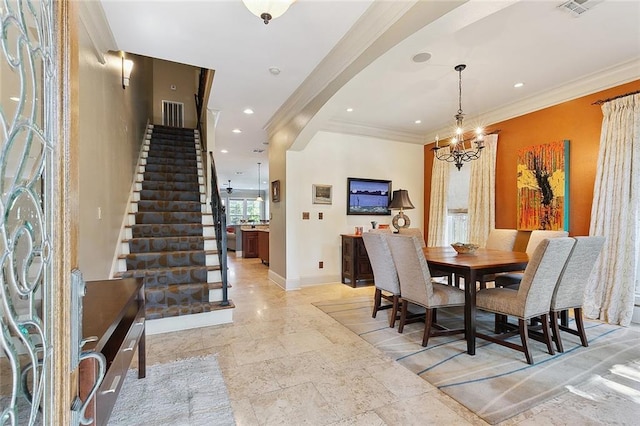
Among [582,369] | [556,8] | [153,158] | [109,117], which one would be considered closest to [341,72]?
[556,8]

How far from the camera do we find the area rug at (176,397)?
1752 mm

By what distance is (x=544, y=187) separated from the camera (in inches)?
157

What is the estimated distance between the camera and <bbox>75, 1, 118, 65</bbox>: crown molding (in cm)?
225

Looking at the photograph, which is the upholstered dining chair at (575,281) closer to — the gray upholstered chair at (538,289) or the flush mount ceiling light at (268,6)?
the gray upholstered chair at (538,289)

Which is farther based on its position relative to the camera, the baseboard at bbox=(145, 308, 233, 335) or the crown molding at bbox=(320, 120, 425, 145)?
the crown molding at bbox=(320, 120, 425, 145)

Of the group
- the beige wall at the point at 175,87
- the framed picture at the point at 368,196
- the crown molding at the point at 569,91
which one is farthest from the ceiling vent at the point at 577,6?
the beige wall at the point at 175,87

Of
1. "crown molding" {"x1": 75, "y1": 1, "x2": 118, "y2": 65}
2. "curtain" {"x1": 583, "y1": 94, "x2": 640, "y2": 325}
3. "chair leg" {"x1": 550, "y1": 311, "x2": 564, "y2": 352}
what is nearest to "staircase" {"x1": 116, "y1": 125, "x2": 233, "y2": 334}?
"crown molding" {"x1": 75, "y1": 1, "x2": 118, "y2": 65}

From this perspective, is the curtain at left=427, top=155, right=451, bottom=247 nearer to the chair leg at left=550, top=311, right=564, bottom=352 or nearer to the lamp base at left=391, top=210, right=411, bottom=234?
the lamp base at left=391, top=210, right=411, bottom=234

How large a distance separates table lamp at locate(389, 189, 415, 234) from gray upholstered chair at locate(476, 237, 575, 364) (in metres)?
2.67

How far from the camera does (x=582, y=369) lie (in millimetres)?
2283

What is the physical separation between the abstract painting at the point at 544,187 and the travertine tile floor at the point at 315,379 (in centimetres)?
265

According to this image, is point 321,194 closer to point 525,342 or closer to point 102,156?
point 102,156

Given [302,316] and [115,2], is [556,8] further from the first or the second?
[302,316]

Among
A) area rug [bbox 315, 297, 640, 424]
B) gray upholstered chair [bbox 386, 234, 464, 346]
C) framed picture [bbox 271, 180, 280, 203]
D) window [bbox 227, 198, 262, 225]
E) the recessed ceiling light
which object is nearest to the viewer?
area rug [bbox 315, 297, 640, 424]
